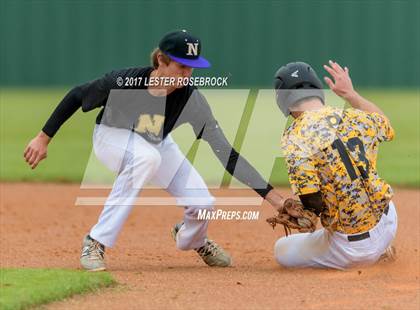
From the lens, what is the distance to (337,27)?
2136 centimetres

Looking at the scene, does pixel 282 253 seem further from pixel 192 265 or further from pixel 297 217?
pixel 192 265

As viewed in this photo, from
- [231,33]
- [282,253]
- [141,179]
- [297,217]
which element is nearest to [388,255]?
[282,253]

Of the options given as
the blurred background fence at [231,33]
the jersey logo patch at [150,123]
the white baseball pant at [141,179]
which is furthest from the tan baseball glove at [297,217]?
the blurred background fence at [231,33]

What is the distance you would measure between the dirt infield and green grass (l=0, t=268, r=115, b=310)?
0.09 metres

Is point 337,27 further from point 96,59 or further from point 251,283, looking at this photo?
point 251,283

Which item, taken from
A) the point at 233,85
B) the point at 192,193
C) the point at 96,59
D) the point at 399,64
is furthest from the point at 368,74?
the point at 192,193

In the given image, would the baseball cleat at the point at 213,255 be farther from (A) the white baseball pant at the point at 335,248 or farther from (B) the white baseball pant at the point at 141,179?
(A) the white baseball pant at the point at 335,248

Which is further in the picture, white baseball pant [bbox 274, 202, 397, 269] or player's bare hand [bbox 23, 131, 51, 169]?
player's bare hand [bbox 23, 131, 51, 169]

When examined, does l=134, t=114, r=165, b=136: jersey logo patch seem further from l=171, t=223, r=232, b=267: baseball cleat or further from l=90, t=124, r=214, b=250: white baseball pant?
l=171, t=223, r=232, b=267: baseball cleat

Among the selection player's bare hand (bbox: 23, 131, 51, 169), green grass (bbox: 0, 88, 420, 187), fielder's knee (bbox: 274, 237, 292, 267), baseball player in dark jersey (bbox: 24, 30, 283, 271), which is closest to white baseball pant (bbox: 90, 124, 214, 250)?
baseball player in dark jersey (bbox: 24, 30, 283, 271)

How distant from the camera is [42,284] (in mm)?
5172

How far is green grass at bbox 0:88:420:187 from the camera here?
12406mm

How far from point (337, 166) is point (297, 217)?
0.44m

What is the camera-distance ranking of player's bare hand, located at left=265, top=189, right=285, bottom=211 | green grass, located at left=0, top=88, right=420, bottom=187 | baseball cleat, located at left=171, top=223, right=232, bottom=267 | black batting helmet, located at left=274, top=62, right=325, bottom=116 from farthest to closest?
green grass, located at left=0, top=88, right=420, bottom=187, baseball cleat, located at left=171, top=223, right=232, bottom=267, player's bare hand, located at left=265, top=189, right=285, bottom=211, black batting helmet, located at left=274, top=62, right=325, bottom=116
